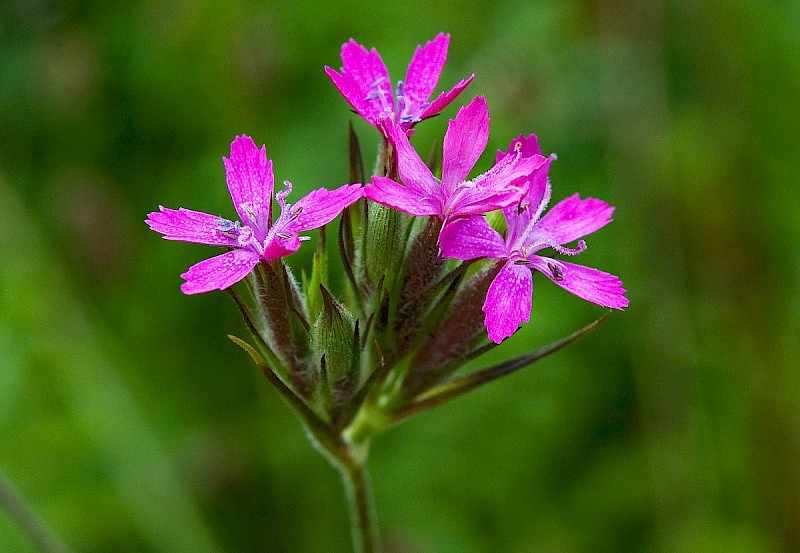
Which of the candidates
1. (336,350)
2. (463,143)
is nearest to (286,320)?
(336,350)

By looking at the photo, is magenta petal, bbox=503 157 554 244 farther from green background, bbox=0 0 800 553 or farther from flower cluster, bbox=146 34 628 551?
green background, bbox=0 0 800 553

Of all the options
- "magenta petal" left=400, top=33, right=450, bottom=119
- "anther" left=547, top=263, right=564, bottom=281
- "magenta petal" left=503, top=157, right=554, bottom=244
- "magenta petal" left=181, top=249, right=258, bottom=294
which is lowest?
"anther" left=547, top=263, right=564, bottom=281

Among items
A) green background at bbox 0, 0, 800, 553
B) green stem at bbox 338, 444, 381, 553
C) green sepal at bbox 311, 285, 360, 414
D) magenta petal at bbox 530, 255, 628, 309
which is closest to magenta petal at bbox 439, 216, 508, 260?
magenta petal at bbox 530, 255, 628, 309

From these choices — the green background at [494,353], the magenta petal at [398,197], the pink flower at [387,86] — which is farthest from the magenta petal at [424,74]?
the green background at [494,353]

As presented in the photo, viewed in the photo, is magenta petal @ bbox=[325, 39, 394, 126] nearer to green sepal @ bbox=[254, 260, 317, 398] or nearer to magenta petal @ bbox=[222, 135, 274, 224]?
magenta petal @ bbox=[222, 135, 274, 224]

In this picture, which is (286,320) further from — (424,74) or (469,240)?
(424,74)

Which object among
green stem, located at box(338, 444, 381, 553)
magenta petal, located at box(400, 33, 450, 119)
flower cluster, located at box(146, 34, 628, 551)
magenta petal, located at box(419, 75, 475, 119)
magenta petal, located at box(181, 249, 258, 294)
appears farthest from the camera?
green stem, located at box(338, 444, 381, 553)

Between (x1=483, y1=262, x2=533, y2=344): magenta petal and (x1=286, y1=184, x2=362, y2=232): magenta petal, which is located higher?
(x1=286, y1=184, x2=362, y2=232): magenta petal

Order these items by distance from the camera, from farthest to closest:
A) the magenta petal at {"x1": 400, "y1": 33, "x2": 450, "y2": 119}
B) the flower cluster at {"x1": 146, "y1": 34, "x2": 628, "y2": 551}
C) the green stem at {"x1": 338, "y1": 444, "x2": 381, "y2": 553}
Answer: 1. the green stem at {"x1": 338, "y1": 444, "x2": 381, "y2": 553}
2. the magenta petal at {"x1": 400, "y1": 33, "x2": 450, "y2": 119}
3. the flower cluster at {"x1": 146, "y1": 34, "x2": 628, "y2": 551}

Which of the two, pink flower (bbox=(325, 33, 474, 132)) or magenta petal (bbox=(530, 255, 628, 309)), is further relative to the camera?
pink flower (bbox=(325, 33, 474, 132))
